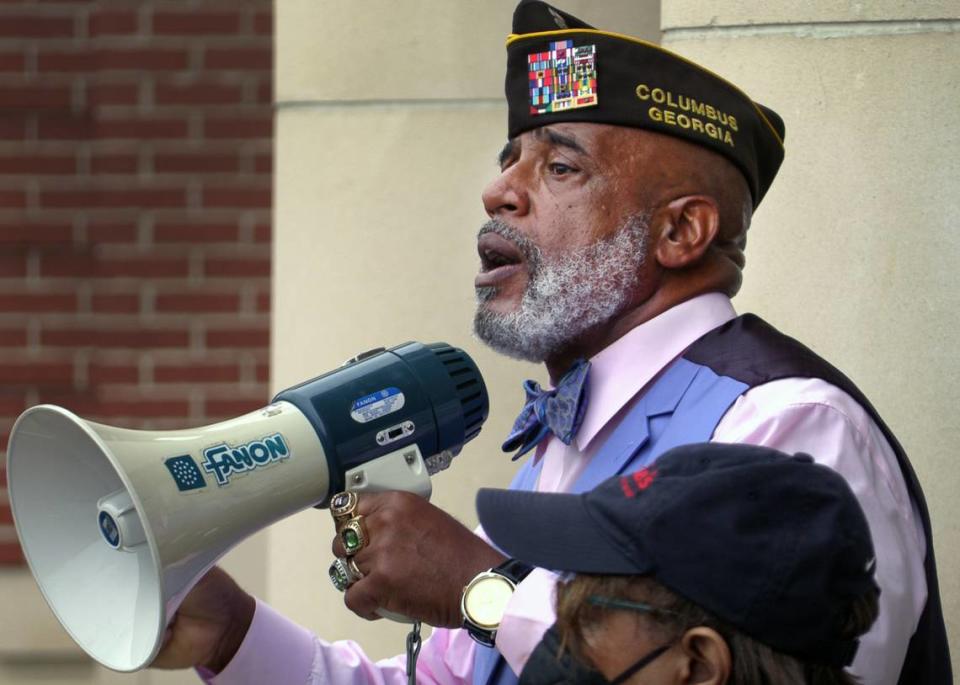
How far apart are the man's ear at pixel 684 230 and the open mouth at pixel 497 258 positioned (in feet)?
0.77

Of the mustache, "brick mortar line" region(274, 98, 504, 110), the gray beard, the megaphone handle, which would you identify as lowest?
the megaphone handle

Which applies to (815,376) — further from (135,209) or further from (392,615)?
(135,209)

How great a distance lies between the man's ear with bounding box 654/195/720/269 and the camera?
7.57ft

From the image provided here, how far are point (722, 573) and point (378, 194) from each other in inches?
87.5

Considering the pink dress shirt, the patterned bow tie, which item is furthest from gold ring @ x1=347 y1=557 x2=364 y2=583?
the patterned bow tie

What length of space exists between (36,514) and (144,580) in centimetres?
24

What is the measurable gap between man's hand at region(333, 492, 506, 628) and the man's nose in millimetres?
583

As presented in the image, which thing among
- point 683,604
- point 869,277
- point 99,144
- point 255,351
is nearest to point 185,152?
point 99,144

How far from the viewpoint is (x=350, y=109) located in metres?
3.58

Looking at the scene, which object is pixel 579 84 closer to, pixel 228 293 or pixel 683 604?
pixel 683 604

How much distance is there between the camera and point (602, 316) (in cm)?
230

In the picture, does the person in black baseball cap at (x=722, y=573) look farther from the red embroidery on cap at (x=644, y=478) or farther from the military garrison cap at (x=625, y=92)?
the military garrison cap at (x=625, y=92)

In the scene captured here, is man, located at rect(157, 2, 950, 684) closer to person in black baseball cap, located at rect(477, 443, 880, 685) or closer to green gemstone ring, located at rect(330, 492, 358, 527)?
green gemstone ring, located at rect(330, 492, 358, 527)

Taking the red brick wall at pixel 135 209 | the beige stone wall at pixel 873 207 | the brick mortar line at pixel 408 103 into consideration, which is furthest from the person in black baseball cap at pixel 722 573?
the red brick wall at pixel 135 209
